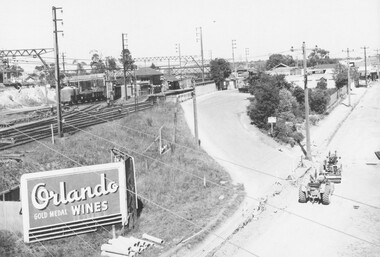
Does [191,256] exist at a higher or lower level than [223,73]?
lower

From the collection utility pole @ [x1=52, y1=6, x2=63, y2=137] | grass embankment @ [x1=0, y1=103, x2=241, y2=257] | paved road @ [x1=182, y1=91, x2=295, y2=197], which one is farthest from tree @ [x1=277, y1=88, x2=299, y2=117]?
utility pole @ [x1=52, y1=6, x2=63, y2=137]

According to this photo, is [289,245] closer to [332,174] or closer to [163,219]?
[163,219]

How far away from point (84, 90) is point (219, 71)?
88.4 ft

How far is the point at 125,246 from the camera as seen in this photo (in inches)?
669

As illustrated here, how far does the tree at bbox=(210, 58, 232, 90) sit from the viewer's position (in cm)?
7612

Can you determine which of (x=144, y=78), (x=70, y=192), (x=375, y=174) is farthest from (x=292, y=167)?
(x=144, y=78)

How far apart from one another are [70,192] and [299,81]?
216 feet

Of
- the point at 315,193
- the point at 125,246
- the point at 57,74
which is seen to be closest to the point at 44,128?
the point at 57,74

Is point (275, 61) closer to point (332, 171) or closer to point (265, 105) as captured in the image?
point (265, 105)

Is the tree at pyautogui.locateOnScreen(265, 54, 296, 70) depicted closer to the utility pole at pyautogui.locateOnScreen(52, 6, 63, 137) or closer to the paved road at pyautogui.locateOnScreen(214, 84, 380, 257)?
the paved road at pyautogui.locateOnScreen(214, 84, 380, 257)

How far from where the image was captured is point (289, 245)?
713 inches

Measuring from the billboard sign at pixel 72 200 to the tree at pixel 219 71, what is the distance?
190 feet

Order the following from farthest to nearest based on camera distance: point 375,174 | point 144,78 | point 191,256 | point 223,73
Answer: point 144,78 → point 223,73 → point 375,174 → point 191,256

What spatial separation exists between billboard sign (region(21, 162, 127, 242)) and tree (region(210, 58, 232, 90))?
57836mm
